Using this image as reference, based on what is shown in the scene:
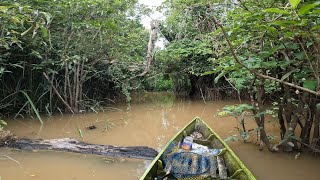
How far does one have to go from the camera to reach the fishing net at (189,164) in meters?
3.28

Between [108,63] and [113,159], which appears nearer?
[113,159]

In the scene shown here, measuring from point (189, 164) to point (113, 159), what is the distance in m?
1.41

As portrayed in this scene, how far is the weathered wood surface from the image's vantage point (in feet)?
14.9

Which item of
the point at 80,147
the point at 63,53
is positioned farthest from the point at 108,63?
the point at 80,147

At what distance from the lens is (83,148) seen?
4695 mm

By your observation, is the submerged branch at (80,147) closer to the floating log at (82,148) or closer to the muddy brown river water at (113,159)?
the floating log at (82,148)

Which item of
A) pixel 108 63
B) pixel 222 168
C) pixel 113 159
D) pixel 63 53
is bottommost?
pixel 113 159

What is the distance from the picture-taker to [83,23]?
22.5 ft

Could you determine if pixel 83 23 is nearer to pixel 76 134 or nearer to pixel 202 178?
pixel 76 134

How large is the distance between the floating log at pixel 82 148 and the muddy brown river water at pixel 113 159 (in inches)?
4.5

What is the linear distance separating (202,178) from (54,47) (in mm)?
5778

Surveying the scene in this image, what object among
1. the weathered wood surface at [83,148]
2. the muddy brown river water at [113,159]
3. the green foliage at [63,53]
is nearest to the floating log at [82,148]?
the weathered wood surface at [83,148]

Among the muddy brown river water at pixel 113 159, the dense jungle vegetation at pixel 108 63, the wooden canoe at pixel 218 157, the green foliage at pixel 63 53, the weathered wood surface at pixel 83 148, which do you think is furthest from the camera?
the green foliage at pixel 63 53

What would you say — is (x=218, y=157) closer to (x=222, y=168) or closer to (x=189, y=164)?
(x=222, y=168)
